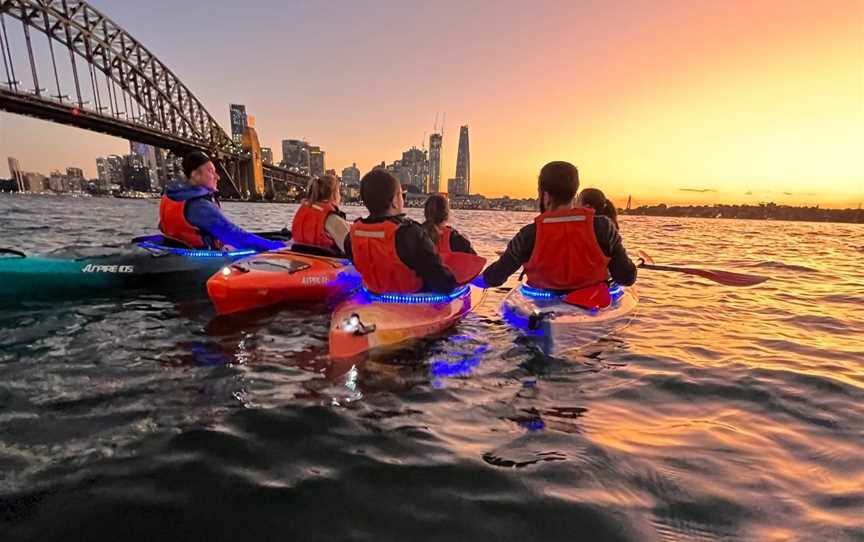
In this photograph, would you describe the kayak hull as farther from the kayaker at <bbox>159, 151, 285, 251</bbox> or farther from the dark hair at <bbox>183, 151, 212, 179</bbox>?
the dark hair at <bbox>183, 151, 212, 179</bbox>

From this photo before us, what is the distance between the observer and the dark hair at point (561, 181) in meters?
5.02

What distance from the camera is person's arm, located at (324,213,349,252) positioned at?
7.69 meters

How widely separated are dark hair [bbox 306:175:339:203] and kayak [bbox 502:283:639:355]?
3.84 meters

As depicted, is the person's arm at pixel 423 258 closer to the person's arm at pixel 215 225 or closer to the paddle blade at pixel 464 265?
the paddle blade at pixel 464 265

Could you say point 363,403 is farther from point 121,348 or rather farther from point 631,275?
point 631,275

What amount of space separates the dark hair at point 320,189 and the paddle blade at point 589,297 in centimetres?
457

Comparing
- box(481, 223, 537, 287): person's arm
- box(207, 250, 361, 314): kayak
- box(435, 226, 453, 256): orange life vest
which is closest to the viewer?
box(481, 223, 537, 287): person's arm

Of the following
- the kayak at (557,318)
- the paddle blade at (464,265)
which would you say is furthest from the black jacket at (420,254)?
the kayak at (557,318)

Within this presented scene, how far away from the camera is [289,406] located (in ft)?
11.6

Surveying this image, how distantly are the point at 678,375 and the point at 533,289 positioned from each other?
5.94 feet

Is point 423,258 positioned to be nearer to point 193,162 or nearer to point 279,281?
point 279,281

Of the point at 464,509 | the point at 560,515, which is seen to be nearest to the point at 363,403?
the point at 464,509

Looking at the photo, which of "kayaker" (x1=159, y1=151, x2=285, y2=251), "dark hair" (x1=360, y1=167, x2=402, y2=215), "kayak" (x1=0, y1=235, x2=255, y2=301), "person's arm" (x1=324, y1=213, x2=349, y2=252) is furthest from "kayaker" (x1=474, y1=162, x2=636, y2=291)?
"kayak" (x1=0, y1=235, x2=255, y2=301)

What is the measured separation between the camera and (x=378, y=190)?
495 centimetres
